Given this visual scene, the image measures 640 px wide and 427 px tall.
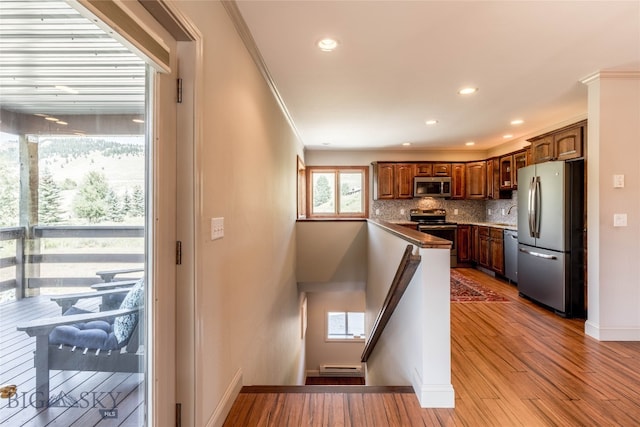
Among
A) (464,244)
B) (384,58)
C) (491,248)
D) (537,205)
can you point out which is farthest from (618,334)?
(464,244)

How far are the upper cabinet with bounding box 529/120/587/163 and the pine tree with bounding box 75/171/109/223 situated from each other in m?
4.43

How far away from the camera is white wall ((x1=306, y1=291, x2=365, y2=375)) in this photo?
7.11 meters

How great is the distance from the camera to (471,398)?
1.99 m

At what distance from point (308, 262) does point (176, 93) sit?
13.0 ft

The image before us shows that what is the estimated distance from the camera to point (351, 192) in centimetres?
689

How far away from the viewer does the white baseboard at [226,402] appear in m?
1.65

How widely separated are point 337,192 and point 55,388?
20.2 feet

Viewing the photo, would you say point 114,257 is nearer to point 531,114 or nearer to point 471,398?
point 471,398

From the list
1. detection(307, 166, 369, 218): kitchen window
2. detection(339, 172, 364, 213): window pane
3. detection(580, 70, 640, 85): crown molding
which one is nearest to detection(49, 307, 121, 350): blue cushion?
detection(580, 70, 640, 85): crown molding

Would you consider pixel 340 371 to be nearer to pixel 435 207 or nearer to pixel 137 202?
pixel 435 207

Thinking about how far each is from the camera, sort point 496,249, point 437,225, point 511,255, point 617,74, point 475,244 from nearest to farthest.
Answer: point 617,74 < point 511,255 < point 496,249 < point 475,244 < point 437,225

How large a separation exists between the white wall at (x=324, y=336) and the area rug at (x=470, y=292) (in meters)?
2.55

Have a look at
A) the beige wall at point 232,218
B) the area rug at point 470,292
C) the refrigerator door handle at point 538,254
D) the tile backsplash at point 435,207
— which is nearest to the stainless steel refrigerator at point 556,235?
the refrigerator door handle at point 538,254

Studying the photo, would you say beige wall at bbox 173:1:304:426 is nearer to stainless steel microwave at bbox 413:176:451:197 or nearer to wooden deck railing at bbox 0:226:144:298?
wooden deck railing at bbox 0:226:144:298
